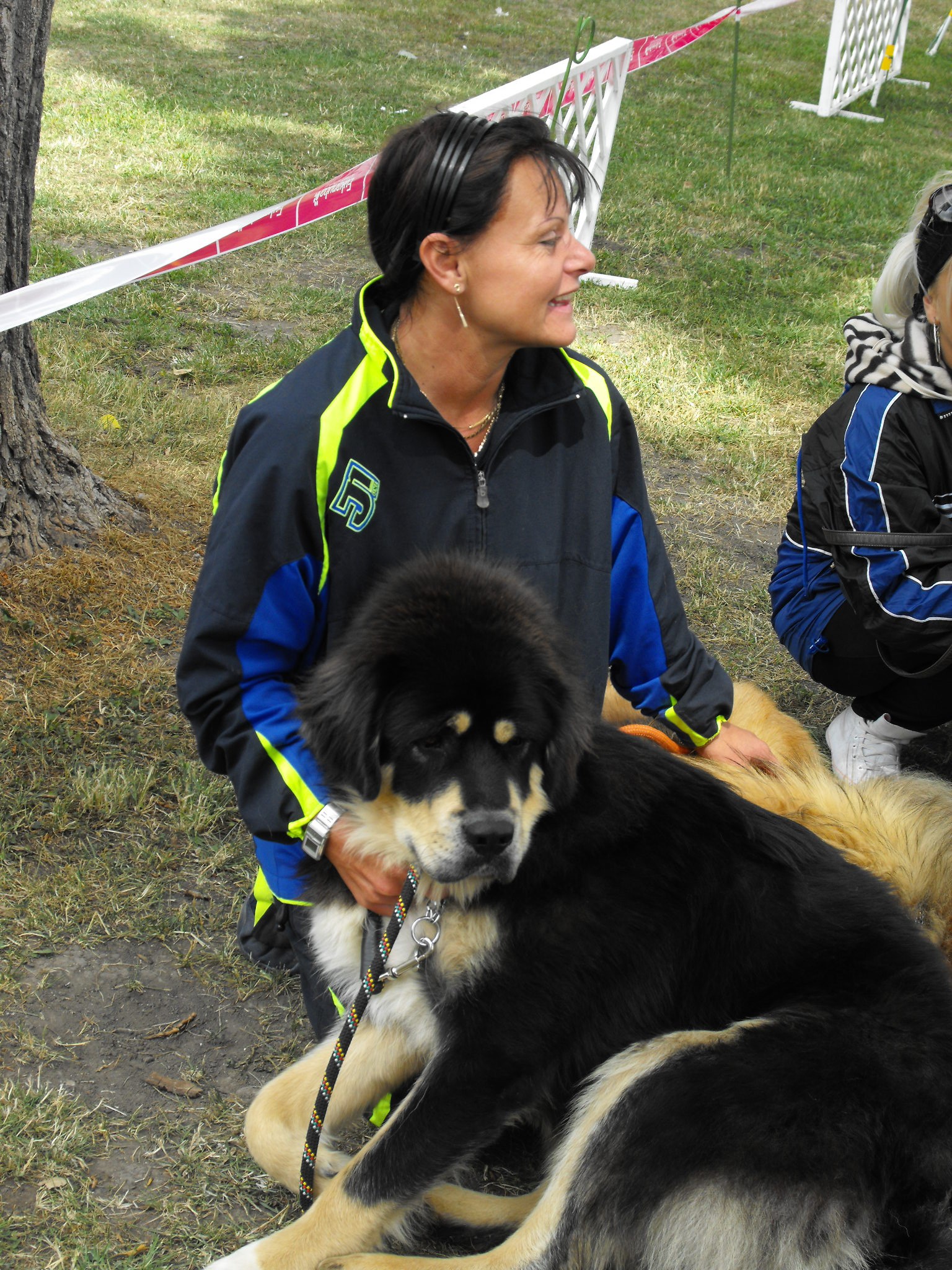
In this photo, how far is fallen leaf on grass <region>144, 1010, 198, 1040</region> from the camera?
2.65 metres

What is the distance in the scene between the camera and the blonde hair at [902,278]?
3.41 metres

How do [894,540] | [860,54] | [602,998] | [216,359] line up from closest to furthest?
[602,998] < [894,540] < [216,359] < [860,54]

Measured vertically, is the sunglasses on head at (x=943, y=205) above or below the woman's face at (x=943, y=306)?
above

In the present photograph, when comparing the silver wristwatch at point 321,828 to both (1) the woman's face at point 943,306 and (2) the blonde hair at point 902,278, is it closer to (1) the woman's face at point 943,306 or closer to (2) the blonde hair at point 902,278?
(1) the woman's face at point 943,306

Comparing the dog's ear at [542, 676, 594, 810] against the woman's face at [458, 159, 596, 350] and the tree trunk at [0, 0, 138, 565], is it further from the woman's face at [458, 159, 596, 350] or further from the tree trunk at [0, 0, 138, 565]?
the tree trunk at [0, 0, 138, 565]

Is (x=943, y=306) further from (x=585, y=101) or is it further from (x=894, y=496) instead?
(x=585, y=101)

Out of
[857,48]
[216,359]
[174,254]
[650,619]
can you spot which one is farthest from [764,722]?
[857,48]

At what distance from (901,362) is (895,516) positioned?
47 cm

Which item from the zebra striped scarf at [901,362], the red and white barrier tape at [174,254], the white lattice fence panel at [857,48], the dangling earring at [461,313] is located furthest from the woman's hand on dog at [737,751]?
the white lattice fence panel at [857,48]

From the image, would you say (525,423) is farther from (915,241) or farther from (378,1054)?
(915,241)

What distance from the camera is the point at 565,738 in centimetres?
212

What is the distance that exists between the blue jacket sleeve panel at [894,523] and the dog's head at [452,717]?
5.25 ft

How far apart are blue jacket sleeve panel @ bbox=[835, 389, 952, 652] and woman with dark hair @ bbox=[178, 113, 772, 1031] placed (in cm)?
115

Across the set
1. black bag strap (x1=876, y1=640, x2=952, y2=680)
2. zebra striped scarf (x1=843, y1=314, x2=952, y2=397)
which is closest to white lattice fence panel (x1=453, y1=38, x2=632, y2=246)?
zebra striped scarf (x1=843, y1=314, x2=952, y2=397)
